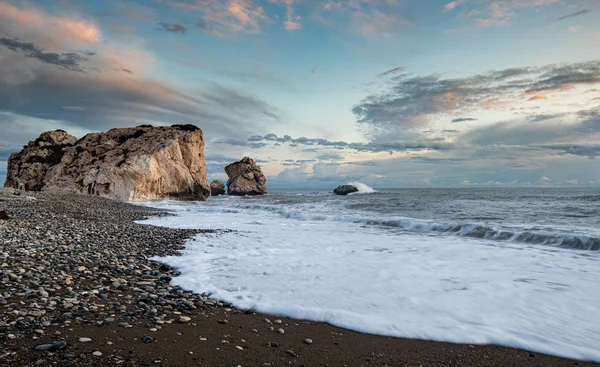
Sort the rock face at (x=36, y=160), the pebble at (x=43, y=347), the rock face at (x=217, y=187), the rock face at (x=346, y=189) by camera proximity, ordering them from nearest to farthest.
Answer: the pebble at (x=43, y=347)
the rock face at (x=36, y=160)
the rock face at (x=217, y=187)
the rock face at (x=346, y=189)

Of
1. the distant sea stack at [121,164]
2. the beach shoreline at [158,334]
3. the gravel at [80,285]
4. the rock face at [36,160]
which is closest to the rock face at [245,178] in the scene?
the distant sea stack at [121,164]

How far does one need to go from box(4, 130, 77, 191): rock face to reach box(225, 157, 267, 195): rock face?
2761 cm

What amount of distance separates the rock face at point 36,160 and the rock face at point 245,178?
2761 cm

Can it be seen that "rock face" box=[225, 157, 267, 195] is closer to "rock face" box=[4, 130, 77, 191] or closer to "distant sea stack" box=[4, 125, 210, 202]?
"distant sea stack" box=[4, 125, 210, 202]

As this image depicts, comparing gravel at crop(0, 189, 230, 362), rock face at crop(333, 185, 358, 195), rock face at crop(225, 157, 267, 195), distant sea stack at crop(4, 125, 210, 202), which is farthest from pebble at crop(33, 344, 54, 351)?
rock face at crop(333, 185, 358, 195)

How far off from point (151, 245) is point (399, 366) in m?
7.94

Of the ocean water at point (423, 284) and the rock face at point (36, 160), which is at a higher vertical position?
the rock face at point (36, 160)

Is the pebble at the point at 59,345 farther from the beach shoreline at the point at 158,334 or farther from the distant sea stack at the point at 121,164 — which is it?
the distant sea stack at the point at 121,164

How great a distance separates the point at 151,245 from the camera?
9625mm

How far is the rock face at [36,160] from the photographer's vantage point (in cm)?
4384

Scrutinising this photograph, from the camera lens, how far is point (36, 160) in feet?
147

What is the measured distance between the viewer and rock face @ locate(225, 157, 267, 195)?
67688mm

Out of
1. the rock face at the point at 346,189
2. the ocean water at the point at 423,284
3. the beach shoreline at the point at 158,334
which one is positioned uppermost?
the rock face at the point at 346,189

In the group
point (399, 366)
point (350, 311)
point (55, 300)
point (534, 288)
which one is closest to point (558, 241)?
point (534, 288)
